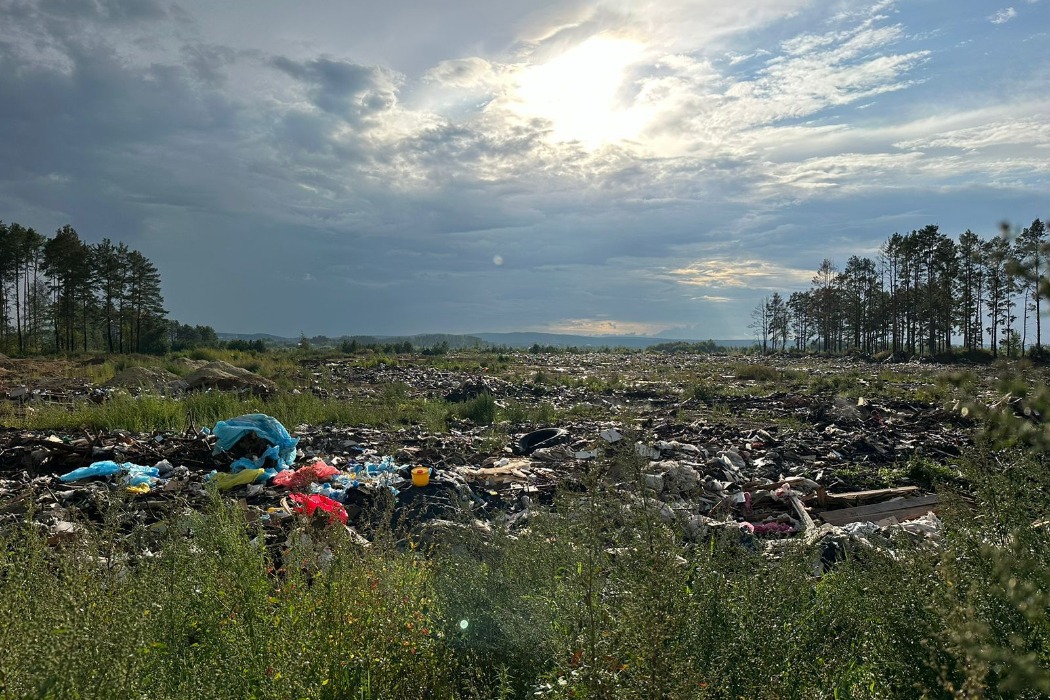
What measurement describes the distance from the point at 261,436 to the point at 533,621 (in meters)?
6.88

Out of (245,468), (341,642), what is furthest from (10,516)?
(341,642)

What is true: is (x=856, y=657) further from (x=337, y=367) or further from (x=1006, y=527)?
(x=337, y=367)

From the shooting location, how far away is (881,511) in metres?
6.61

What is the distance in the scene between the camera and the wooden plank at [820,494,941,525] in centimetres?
648

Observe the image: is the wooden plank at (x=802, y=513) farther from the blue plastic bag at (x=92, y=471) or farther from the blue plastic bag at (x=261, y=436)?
the blue plastic bag at (x=92, y=471)

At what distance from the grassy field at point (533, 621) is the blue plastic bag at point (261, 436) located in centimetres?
492

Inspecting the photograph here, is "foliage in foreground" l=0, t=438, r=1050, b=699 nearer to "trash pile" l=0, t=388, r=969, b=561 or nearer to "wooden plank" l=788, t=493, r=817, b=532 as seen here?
"trash pile" l=0, t=388, r=969, b=561

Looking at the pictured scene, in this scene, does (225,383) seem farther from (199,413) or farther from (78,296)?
(78,296)

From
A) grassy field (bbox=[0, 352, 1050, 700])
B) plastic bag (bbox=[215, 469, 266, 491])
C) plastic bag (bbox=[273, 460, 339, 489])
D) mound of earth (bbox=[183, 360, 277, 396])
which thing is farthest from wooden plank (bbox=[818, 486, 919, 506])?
mound of earth (bbox=[183, 360, 277, 396])

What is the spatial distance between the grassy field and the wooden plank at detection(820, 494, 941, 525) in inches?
126

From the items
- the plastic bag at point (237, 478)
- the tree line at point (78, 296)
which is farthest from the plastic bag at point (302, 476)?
the tree line at point (78, 296)

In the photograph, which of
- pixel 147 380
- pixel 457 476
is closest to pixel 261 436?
pixel 457 476

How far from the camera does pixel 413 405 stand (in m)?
14.8

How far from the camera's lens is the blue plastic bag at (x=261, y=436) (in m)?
8.37
